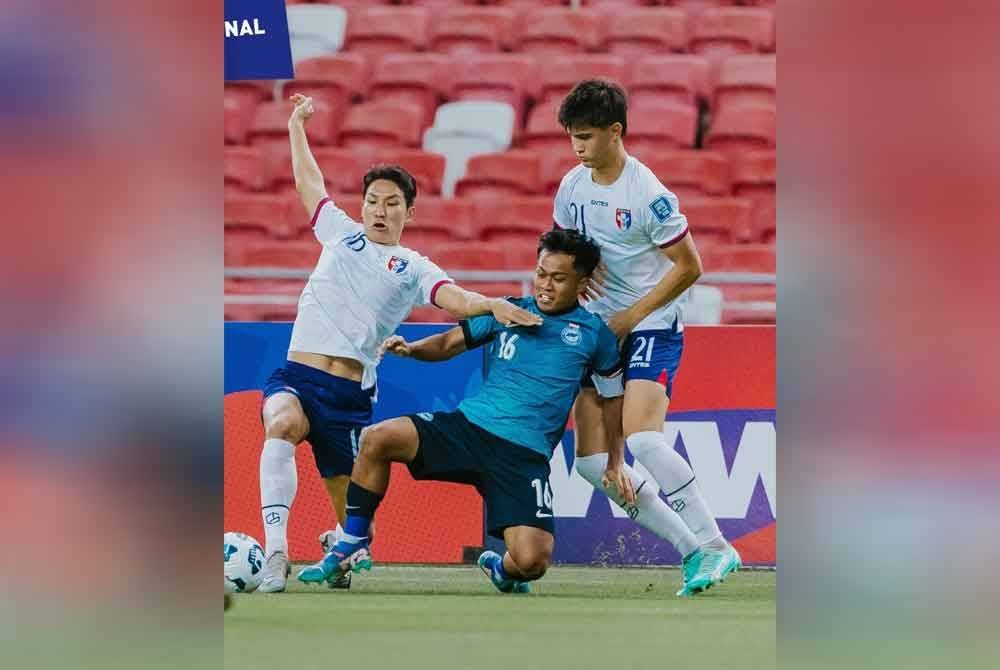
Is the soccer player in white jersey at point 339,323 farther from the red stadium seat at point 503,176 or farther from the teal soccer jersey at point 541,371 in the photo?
the red stadium seat at point 503,176

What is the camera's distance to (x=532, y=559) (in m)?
5.08

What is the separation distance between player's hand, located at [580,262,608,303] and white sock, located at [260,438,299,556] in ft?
3.75

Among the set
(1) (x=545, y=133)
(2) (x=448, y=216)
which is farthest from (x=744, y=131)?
(2) (x=448, y=216)

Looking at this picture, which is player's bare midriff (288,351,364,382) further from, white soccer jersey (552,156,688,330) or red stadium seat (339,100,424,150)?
red stadium seat (339,100,424,150)

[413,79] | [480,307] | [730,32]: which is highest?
[730,32]

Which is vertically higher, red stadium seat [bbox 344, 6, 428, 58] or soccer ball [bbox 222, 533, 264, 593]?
red stadium seat [bbox 344, 6, 428, 58]

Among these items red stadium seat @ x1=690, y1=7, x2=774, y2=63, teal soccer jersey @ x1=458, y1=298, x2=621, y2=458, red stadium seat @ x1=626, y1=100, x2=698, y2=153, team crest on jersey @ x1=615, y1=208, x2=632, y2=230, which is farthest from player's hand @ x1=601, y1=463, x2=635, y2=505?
red stadium seat @ x1=690, y1=7, x2=774, y2=63

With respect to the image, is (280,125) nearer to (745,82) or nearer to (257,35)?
(745,82)

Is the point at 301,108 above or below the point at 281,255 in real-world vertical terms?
below

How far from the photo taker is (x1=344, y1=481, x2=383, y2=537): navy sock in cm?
514

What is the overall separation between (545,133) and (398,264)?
510 centimetres

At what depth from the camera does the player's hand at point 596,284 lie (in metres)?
5.52
